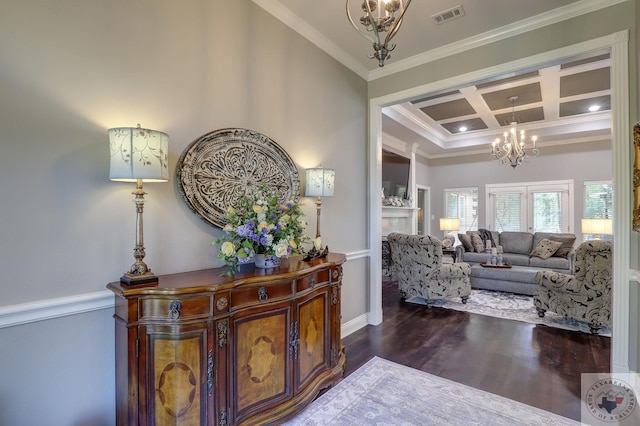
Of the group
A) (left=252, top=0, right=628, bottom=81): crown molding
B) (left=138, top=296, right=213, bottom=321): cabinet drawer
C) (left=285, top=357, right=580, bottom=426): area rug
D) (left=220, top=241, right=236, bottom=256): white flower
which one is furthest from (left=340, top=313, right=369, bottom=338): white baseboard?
(left=252, top=0, right=628, bottom=81): crown molding

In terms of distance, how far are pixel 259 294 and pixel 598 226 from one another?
582cm

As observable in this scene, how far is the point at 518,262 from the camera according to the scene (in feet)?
21.1

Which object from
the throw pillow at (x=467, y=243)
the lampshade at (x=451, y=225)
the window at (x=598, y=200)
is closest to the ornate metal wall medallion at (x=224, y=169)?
the throw pillow at (x=467, y=243)

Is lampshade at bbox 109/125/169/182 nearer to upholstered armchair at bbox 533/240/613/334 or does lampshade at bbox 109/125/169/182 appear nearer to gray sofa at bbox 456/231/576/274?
upholstered armchair at bbox 533/240/613/334

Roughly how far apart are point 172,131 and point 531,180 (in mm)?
8785

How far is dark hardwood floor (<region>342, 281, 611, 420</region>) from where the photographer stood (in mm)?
2508

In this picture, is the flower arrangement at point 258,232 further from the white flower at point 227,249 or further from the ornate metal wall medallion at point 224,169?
the ornate metal wall medallion at point 224,169

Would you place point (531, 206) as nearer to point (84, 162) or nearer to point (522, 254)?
point (522, 254)

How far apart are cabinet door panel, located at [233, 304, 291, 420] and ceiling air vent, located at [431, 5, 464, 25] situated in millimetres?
Result: 3011

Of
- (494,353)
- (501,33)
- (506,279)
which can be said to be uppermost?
(501,33)

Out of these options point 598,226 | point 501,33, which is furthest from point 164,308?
point 598,226

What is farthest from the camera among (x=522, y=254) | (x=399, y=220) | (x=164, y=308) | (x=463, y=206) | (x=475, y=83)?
(x=463, y=206)

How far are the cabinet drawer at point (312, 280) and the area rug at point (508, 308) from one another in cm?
Answer: 302

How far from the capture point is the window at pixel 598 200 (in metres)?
7.00
